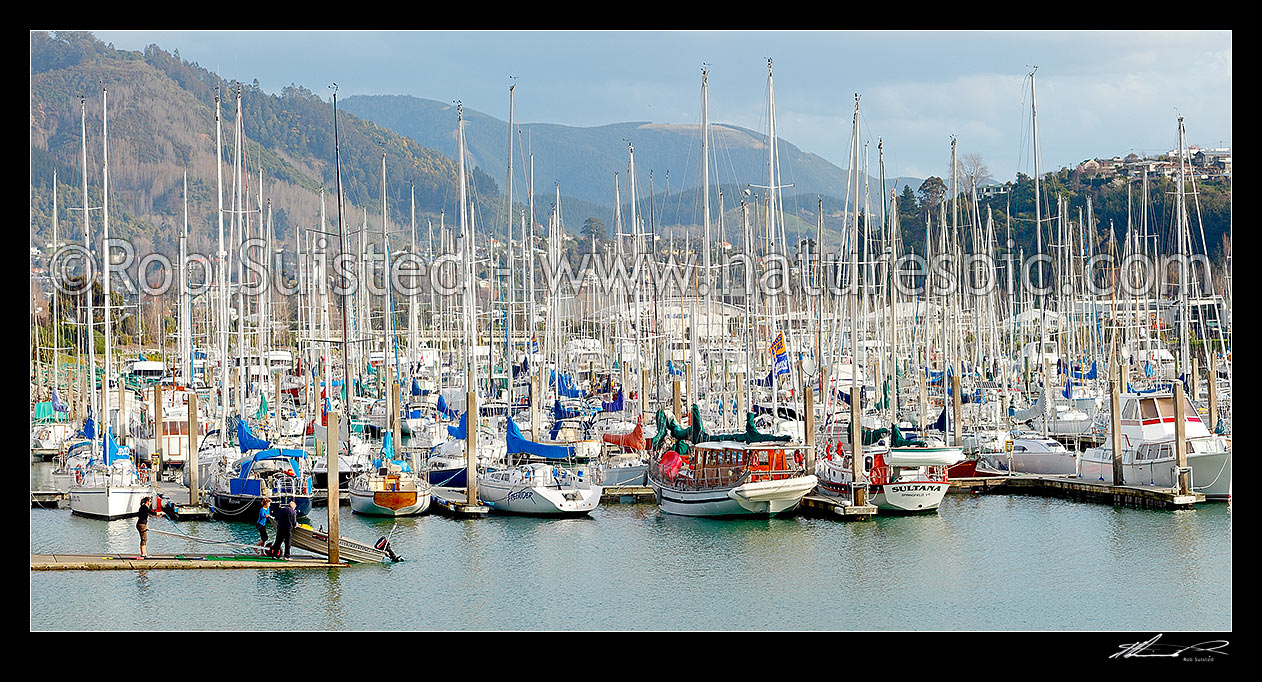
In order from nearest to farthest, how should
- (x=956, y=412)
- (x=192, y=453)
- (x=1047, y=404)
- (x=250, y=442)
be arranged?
1. (x=192, y=453)
2. (x=250, y=442)
3. (x=956, y=412)
4. (x=1047, y=404)

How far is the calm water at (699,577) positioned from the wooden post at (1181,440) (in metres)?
0.98

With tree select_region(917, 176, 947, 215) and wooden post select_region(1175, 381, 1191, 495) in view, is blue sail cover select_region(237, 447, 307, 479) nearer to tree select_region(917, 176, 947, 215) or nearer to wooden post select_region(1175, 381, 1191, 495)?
wooden post select_region(1175, 381, 1191, 495)

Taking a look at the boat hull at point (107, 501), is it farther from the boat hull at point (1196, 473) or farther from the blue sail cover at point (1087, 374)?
the blue sail cover at point (1087, 374)

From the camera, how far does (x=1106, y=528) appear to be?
33.1 m

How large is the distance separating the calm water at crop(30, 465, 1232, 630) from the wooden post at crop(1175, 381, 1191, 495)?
3.20 feet

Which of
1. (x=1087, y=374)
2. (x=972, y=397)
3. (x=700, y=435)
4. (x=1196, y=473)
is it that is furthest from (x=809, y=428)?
(x=1087, y=374)

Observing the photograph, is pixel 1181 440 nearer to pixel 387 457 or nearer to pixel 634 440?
pixel 634 440

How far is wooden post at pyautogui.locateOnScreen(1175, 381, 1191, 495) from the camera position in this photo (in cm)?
3400

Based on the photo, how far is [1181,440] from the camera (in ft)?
113

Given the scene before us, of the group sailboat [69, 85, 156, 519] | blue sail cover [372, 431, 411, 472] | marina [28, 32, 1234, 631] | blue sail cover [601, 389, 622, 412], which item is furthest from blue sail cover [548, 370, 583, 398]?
sailboat [69, 85, 156, 519]

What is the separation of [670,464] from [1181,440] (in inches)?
533
